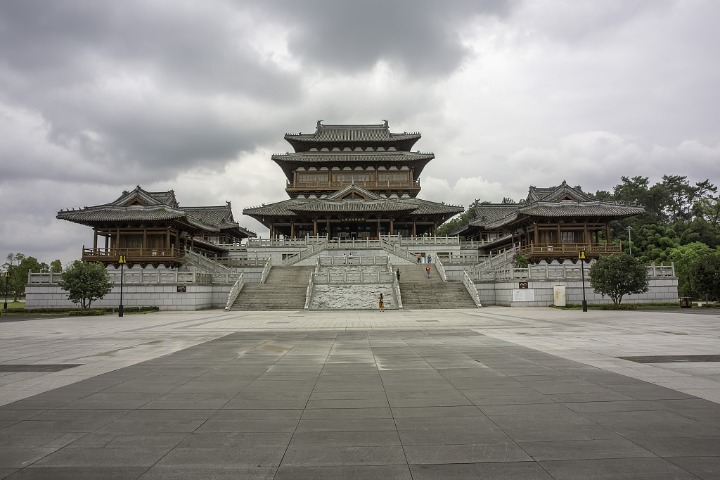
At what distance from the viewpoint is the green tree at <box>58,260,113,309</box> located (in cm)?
3250

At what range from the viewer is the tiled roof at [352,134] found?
63969 millimetres

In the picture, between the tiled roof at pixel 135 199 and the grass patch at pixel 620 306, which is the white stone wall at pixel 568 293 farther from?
the tiled roof at pixel 135 199

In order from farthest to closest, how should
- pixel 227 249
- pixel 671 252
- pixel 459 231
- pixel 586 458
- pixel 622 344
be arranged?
pixel 459 231 → pixel 227 249 → pixel 671 252 → pixel 622 344 → pixel 586 458

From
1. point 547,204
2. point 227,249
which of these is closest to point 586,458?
point 547,204

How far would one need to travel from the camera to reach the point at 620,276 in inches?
1203

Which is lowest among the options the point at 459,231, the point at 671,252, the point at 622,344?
the point at 622,344

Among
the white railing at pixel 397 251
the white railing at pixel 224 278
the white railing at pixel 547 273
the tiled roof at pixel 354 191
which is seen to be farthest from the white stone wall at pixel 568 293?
the tiled roof at pixel 354 191

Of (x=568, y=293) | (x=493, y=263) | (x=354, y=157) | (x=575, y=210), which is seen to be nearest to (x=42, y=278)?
(x=354, y=157)

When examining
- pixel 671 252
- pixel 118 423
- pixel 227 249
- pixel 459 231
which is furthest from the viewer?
pixel 459 231

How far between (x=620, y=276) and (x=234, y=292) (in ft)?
87.1

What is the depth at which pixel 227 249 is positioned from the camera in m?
59.6

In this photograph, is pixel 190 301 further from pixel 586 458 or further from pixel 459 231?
pixel 459 231

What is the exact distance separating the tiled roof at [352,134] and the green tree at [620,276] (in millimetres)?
37767

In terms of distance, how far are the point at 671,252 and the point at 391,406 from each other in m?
59.9
